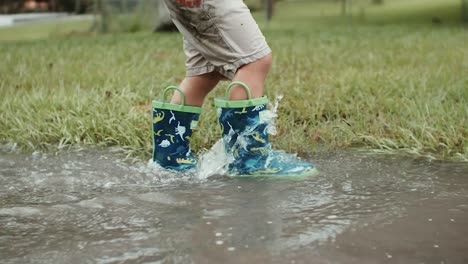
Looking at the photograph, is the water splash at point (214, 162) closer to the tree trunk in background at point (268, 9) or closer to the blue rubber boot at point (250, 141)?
the blue rubber boot at point (250, 141)

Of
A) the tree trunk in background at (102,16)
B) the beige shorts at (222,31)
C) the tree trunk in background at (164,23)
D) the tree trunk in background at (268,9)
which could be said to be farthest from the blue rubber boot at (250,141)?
the tree trunk in background at (102,16)

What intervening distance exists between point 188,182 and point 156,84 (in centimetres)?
172

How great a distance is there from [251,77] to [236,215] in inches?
26.7

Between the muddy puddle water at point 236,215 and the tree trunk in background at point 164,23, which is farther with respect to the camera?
the tree trunk in background at point 164,23

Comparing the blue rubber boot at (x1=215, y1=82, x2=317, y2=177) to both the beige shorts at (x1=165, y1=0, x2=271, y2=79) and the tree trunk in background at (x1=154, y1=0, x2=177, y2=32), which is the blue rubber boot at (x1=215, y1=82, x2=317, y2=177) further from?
the tree trunk in background at (x1=154, y1=0, x2=177, y2=32)

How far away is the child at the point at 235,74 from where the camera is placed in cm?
233

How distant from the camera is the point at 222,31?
91.5 inches

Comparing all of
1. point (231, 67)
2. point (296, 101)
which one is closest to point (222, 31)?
point (231, 67)

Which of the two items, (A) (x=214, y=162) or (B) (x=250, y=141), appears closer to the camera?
(B) (x=250, y=141)

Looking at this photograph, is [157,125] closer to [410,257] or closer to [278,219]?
[278,219]

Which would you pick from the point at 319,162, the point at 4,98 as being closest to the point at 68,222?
the point at 319,162

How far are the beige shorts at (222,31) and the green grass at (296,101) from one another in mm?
551

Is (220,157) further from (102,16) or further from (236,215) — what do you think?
(102,16)

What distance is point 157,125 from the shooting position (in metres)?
2.51
